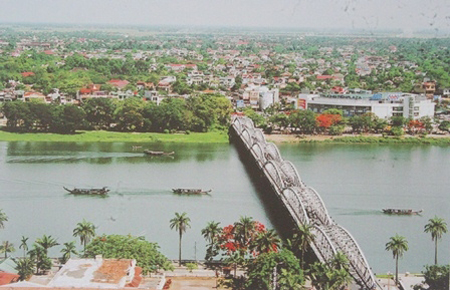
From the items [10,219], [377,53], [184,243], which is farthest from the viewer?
[377,53]

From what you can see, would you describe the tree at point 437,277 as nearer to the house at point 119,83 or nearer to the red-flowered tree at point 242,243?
the red-flowered tree at point 242,243

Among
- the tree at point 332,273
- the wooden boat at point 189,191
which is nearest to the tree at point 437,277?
the tree at point 332,273

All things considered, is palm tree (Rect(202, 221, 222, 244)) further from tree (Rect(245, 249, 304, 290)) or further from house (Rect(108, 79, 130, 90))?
house (Rect(108, 79, 130, 90))

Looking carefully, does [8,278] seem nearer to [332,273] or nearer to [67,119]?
[332,273]

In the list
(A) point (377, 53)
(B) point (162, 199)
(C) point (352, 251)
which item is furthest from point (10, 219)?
(A) point (377, 53)

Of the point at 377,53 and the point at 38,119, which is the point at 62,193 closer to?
the point at 38,119
